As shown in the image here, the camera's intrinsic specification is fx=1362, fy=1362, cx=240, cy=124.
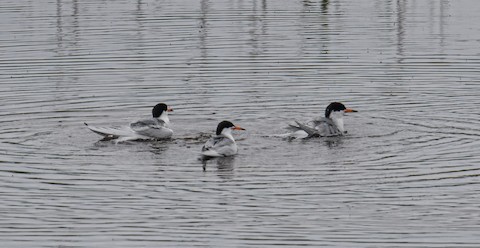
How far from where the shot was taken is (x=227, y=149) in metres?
22.5

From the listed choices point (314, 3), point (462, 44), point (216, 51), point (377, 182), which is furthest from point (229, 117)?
point (314, 3)

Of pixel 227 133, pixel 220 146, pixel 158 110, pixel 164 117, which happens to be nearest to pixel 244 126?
pixel 164 117

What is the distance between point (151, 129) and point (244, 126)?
185 centimetres

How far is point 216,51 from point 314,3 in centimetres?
1242

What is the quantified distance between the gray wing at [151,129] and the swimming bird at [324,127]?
2.25m

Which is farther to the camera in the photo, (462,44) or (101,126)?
(462,44)

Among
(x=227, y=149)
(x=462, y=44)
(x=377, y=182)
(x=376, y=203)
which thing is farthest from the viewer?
(x=462, y=44)

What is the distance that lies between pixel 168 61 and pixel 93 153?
10.0 metres

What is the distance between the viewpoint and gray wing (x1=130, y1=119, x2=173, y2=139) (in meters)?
24.1

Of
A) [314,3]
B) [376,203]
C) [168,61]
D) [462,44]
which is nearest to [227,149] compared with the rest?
[376,203]

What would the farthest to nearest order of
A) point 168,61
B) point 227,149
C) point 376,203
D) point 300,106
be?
point 168,61 < point 300,106 < point 227,149 < point 376,203

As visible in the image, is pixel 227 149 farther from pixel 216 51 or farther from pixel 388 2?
pixel 388 2

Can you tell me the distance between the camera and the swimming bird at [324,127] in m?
24.0

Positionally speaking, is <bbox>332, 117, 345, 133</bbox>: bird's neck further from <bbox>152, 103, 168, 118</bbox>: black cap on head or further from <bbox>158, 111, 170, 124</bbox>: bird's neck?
<bbox>152, 103, 168, 118</bbox>: black cap on head
